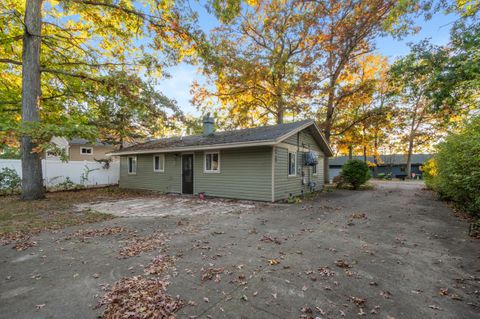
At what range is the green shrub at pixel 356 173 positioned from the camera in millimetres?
15289

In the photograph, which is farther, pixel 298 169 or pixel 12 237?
pixel 298 169

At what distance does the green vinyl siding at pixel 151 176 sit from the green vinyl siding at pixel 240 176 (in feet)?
5.42

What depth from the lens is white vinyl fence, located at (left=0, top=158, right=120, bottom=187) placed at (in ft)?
42.2

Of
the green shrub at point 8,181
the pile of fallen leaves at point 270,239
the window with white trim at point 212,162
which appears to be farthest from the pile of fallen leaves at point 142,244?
the green shrub at point 8,181

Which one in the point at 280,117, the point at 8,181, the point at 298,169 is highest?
the point at 280,117

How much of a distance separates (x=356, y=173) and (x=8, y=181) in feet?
67.9

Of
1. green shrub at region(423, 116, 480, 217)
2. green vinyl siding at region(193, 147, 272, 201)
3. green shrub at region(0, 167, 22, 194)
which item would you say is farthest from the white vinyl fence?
green shrub at region(423, 116, 480, 217)

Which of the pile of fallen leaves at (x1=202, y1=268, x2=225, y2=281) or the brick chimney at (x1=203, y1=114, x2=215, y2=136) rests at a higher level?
the brick chimney at (x1=203, y1=114, x2=215, y2=136)

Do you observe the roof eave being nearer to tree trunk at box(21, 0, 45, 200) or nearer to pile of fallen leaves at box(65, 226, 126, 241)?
tree trunk at box(21, 0, 45, 200)

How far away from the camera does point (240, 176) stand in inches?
408

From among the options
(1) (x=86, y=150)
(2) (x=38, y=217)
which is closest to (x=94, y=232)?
(2) (x=38, y=217)

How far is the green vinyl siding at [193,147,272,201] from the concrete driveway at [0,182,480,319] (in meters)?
3.86

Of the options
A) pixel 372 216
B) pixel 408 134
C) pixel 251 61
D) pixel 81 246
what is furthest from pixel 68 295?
pixel 408 134

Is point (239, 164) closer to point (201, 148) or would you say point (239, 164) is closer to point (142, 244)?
point (201, 148)
